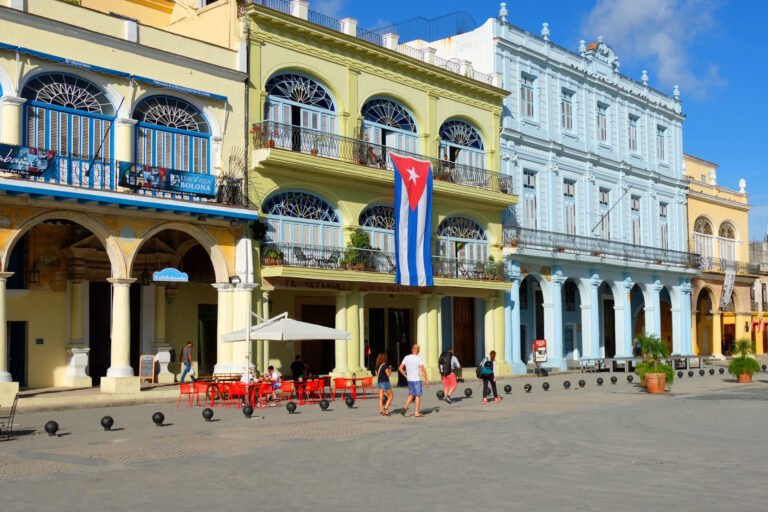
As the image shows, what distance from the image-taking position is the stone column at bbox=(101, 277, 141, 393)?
23.7 meters

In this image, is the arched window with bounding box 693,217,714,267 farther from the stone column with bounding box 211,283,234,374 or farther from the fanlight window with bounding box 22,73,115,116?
the fanlight window with bounding box 22,73,115,116

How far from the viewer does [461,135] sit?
118ft

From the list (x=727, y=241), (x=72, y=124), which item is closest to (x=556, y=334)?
(x=727, y=241)

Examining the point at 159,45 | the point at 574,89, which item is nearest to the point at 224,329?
the point at 159,45

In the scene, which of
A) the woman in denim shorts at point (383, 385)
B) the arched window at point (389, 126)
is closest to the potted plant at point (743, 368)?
the arched window at point (389, 126)

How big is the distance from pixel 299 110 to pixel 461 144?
8.22 metres

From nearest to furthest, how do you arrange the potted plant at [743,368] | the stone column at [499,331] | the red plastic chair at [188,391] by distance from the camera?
the red plastic chair at [188,391] < the potted plant at [743,368] < the stone column at [499,331]

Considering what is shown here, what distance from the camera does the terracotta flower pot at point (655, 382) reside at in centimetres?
2595

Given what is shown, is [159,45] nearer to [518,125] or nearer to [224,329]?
[224,329]

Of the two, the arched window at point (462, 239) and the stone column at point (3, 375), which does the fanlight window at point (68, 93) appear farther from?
the arched window at point (462, 239)

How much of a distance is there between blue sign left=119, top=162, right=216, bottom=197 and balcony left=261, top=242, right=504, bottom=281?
2957mm

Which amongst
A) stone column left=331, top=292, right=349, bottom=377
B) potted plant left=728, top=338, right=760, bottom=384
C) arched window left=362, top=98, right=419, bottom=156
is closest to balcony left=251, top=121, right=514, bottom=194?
arched window left=362, top=98, right=419, bottom=156

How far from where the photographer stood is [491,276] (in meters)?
35.2

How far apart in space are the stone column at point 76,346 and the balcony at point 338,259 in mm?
5225
